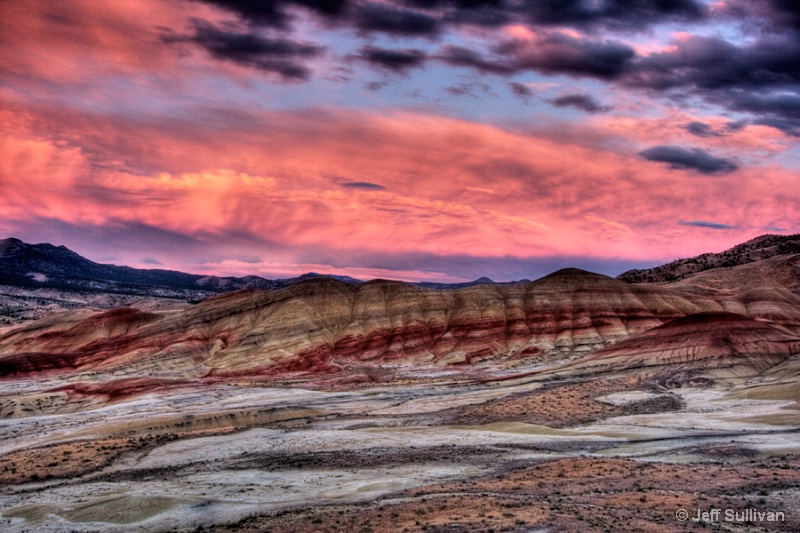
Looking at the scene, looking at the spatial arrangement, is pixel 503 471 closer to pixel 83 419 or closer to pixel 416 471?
pixel 416 471

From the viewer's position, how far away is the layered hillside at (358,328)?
126562 millimetres

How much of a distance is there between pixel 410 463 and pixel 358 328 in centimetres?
10090

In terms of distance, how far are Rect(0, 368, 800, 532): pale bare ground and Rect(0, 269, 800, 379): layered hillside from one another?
47631 mm

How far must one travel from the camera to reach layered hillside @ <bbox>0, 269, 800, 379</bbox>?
12656 centimetres

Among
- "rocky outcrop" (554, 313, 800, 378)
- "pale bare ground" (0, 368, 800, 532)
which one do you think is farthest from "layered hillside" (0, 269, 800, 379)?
"pale bare ground" (0, 368, 800, 532)

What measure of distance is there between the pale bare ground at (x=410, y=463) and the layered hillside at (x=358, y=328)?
1875 inches
